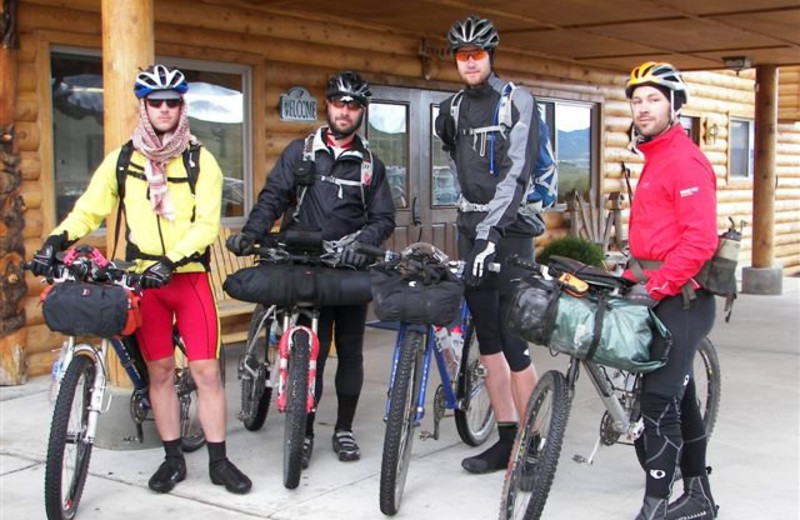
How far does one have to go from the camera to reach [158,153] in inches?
161

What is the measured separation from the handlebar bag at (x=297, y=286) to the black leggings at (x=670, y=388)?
134 centimetres

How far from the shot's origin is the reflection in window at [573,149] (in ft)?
36.8

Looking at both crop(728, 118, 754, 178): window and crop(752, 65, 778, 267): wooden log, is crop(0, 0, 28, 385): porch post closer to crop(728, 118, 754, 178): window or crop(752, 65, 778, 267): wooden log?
crop(752, 65, 778, 267): wooden log

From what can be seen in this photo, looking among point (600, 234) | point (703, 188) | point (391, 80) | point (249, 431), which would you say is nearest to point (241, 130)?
point (391, 80)

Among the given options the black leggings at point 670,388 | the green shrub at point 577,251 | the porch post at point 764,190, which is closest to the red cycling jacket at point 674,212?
the black leggings at point 670,388

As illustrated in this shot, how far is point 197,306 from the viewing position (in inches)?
165

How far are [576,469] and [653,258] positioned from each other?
4.48 feet

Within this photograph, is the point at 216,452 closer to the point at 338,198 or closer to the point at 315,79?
the point at 338,198

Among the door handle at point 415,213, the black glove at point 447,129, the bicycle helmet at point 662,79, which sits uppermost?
the bicycle helmet at point 662,79

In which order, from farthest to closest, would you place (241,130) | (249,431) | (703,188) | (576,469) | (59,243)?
(241,130)
(249,431)
(576,469)
(59,243)
(703,188)

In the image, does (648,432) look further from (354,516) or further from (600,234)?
(600,234)

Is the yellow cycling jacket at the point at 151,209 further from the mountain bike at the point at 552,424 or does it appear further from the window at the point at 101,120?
the window at the point at 101,120

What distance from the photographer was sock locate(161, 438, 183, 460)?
4348 mm

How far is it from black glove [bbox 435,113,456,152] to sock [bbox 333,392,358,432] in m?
1.28
